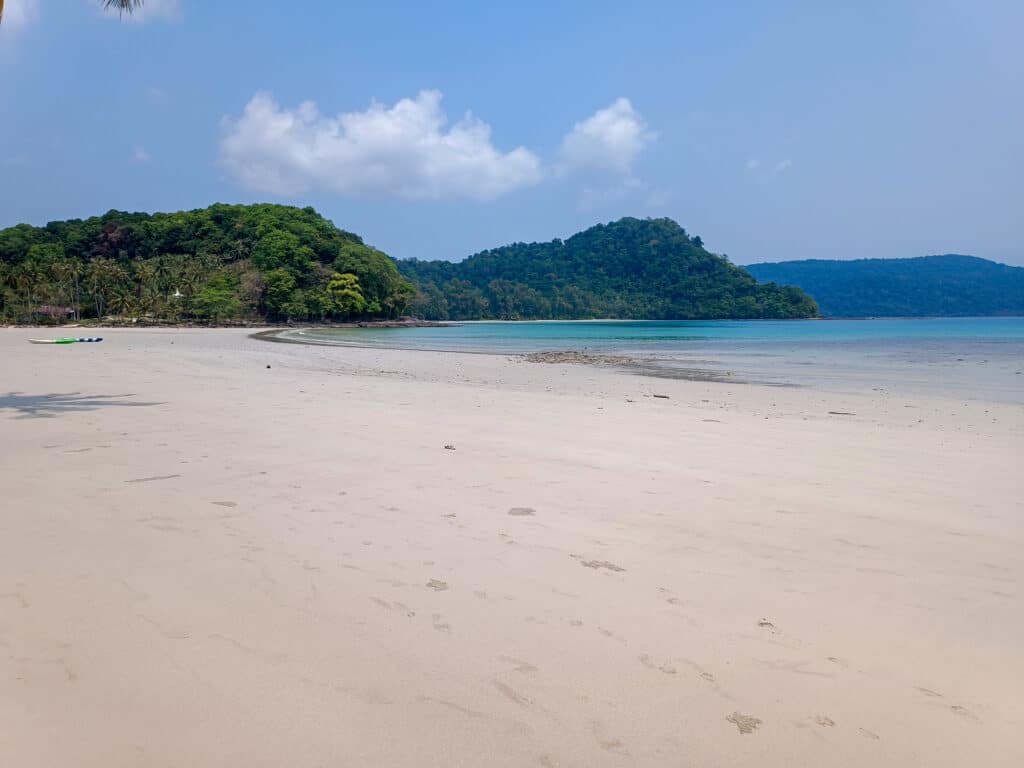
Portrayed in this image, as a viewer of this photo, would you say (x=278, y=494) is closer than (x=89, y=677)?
No

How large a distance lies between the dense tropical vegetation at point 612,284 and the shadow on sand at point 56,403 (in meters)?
113

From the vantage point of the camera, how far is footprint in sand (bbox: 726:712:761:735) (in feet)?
6.74

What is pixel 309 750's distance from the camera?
6.27 ft

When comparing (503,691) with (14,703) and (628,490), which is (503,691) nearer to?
(14,703)

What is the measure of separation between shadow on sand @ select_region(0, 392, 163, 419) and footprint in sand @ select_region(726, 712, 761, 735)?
8.37m

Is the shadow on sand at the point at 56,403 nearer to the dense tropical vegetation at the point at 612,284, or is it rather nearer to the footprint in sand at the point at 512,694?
the footprint in sand at the point at 512,694

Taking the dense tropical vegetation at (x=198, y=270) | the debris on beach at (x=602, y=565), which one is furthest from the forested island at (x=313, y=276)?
the debris on beach at (x=602, y=565)

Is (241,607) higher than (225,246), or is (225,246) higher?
(225,246)

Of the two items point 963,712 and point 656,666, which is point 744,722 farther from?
point 963,712

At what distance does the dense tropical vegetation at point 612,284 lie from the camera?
145750 mm

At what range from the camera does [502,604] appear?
288cm

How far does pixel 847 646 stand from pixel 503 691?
142 centimetres

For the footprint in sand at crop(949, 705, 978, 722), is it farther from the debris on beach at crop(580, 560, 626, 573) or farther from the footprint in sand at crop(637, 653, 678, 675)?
the debris on beach at crop(580, 560, 626, 573)

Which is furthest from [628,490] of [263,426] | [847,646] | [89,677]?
[263,426]
